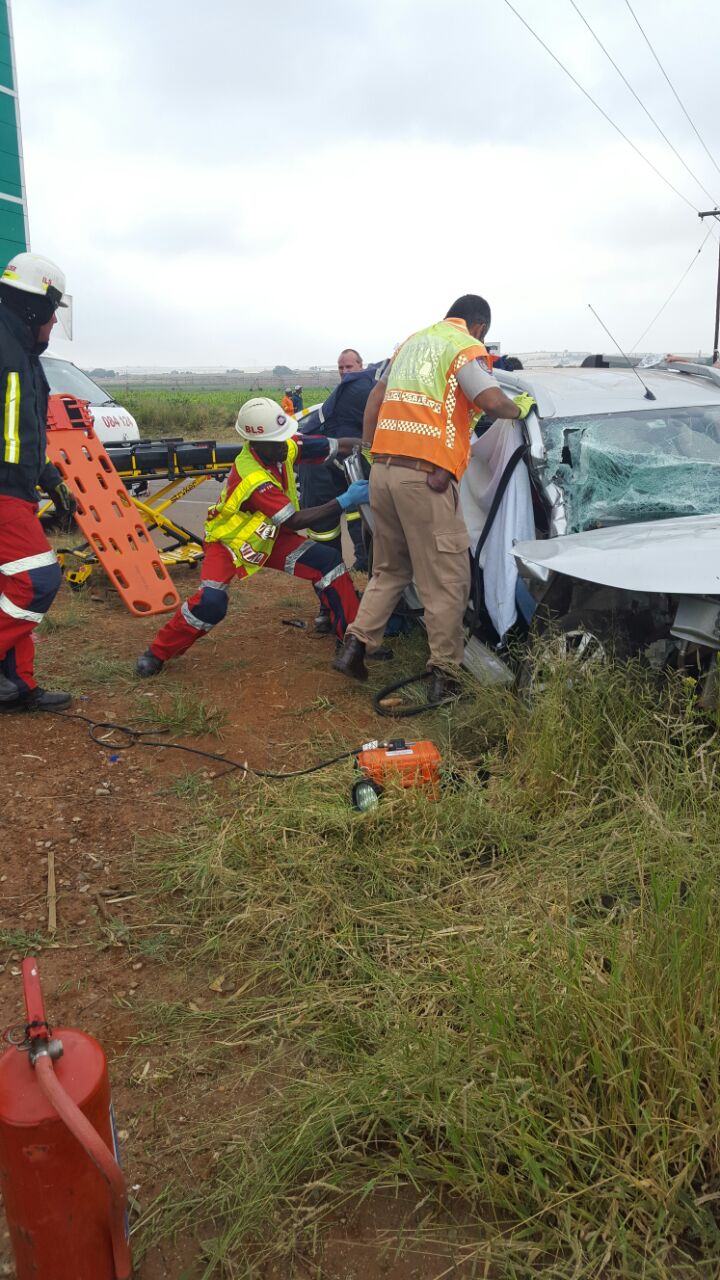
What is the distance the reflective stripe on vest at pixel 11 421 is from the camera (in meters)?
4.16

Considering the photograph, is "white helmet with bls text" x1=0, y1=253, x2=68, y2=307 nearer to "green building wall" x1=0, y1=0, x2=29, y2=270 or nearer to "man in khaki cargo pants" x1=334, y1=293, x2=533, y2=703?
"man in khaki cargo pants" x1=334, y1=293, x2=533, y2=703

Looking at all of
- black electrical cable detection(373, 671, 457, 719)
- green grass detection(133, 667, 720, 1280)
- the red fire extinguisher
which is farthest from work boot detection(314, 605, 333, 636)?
the red fire extinguisher

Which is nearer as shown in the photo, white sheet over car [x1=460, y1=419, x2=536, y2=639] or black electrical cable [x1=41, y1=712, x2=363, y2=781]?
black electrical cable [x1=41, y1=712, x2=363, y2=781]

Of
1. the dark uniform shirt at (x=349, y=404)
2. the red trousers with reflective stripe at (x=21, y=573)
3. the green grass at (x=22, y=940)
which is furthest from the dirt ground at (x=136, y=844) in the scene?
the dark uniform shirt at (x=349, y=404)

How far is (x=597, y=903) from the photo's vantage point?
247 cm

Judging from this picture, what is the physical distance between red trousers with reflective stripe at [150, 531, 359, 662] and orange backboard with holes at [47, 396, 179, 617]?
0.92 metres

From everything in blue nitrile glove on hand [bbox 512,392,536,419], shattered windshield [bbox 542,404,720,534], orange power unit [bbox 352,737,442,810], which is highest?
blue nitrile glove on hand [bbox 512,392,536,419]

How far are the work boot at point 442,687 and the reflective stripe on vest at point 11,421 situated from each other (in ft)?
7.08

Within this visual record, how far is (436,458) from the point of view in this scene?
4266 millimetres

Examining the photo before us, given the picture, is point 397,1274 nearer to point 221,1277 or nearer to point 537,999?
point 221,1277

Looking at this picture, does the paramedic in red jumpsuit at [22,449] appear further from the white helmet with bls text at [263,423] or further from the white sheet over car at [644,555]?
the white sheet over car at [644,555]

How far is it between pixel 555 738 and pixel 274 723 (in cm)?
163

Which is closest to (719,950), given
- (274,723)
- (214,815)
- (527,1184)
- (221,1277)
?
(527,1184)

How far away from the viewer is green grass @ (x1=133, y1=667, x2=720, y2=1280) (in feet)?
5.58
